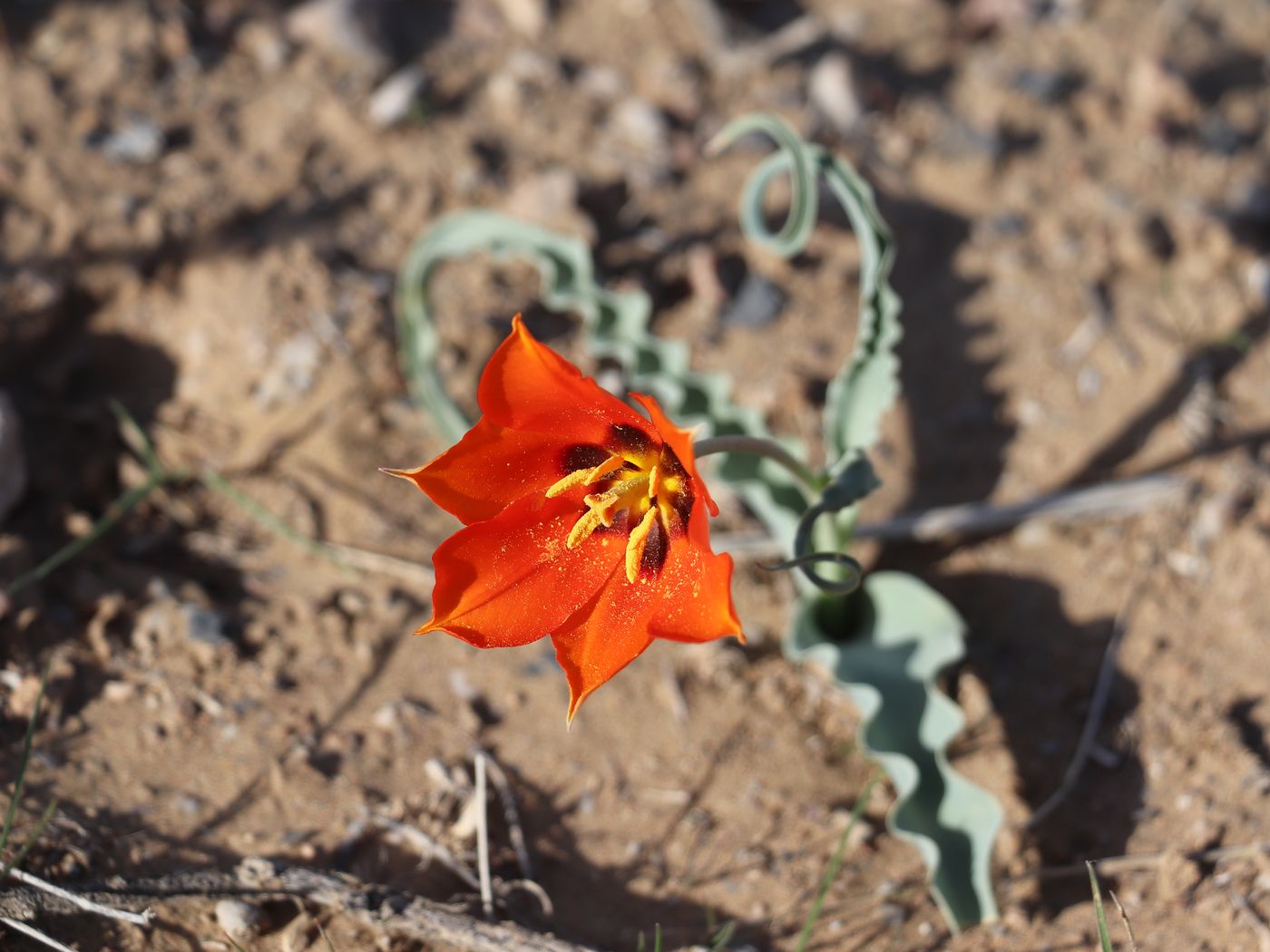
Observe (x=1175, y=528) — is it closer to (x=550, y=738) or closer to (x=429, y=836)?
(x=550, y=738)

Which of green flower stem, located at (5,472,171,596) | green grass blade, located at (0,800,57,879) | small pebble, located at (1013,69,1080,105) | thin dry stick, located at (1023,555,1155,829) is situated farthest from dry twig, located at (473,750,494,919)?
small pebble, located at (1013,69,1080,105)

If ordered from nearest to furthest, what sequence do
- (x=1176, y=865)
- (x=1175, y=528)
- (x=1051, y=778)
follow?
(x=1176, y=865)
(x=1051, y=778)
(x=1175, y=528)

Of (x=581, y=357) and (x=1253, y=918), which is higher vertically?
(x=581, y=357)

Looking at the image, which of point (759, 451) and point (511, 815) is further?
point (511, 815)

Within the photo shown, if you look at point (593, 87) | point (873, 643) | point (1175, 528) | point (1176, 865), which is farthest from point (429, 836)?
point (593, 87)

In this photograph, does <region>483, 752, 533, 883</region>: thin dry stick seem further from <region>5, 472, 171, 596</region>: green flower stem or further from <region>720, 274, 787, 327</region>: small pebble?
<region>720, 274, 787, 327</region>: small pebble

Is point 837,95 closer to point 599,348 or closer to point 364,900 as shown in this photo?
point 599,348

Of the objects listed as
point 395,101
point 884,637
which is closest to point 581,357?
point 395,101
